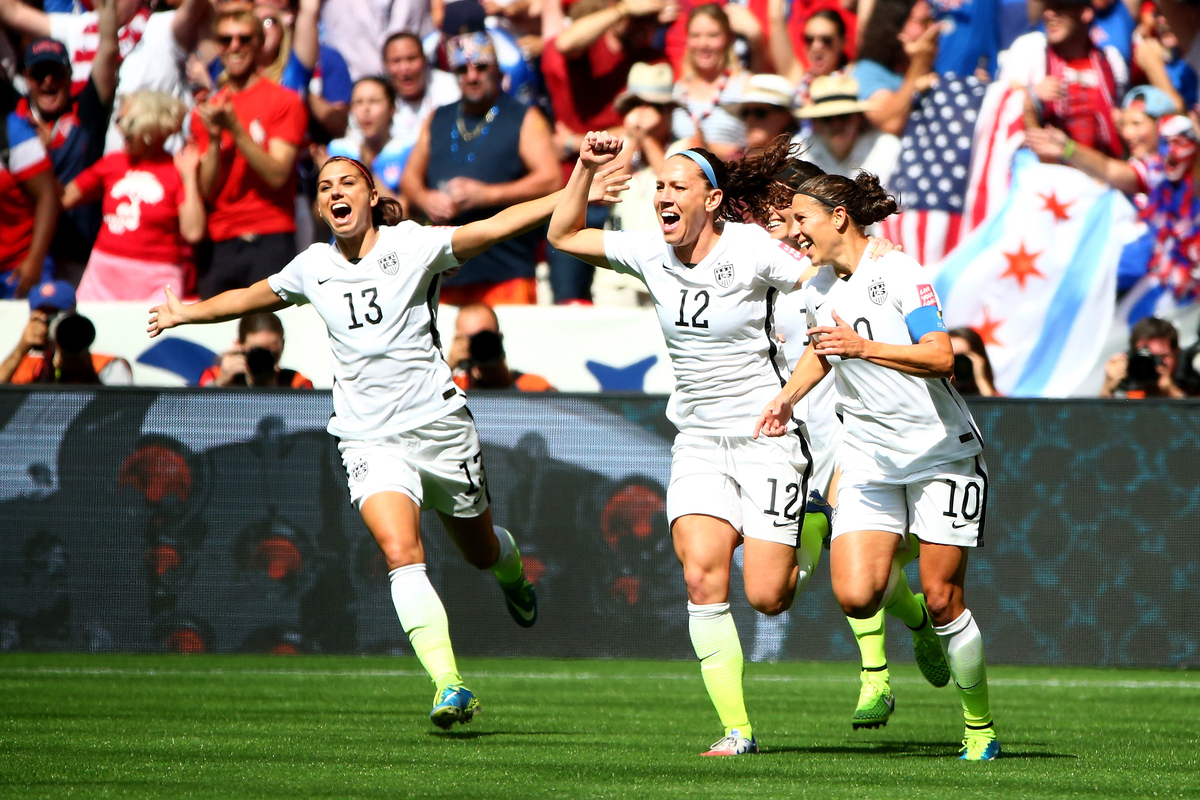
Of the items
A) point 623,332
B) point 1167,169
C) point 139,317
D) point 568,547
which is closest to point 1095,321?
point 1167,169

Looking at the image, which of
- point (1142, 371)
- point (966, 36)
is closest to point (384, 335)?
point (1142, 371)

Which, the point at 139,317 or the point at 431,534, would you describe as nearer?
the point at 431,534

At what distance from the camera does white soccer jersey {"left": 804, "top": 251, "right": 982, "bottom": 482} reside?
19.1 feet

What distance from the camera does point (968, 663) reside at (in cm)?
573

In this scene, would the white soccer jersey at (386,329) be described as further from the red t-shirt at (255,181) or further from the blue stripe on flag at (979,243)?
the blue stripe on flag at (979,243)

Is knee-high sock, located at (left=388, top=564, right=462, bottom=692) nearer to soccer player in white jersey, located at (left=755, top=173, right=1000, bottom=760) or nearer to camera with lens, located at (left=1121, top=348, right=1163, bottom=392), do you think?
soccer player in white jersey, located at (left=755, top=173, right=1000, bottom=760)

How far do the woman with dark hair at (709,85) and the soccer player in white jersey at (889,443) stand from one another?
16.9 ft

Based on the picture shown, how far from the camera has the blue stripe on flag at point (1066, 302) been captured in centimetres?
1091

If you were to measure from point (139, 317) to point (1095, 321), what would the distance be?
6.86m

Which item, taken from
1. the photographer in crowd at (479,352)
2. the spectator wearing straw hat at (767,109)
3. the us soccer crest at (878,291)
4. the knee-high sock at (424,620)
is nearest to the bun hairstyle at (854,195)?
the us soccer crest at (878,291)

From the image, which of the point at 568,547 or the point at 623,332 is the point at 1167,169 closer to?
the point at 623,332

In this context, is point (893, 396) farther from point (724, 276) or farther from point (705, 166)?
point (705, 166)

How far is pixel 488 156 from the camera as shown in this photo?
1108cm

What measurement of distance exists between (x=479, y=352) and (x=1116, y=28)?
5.48 meters
